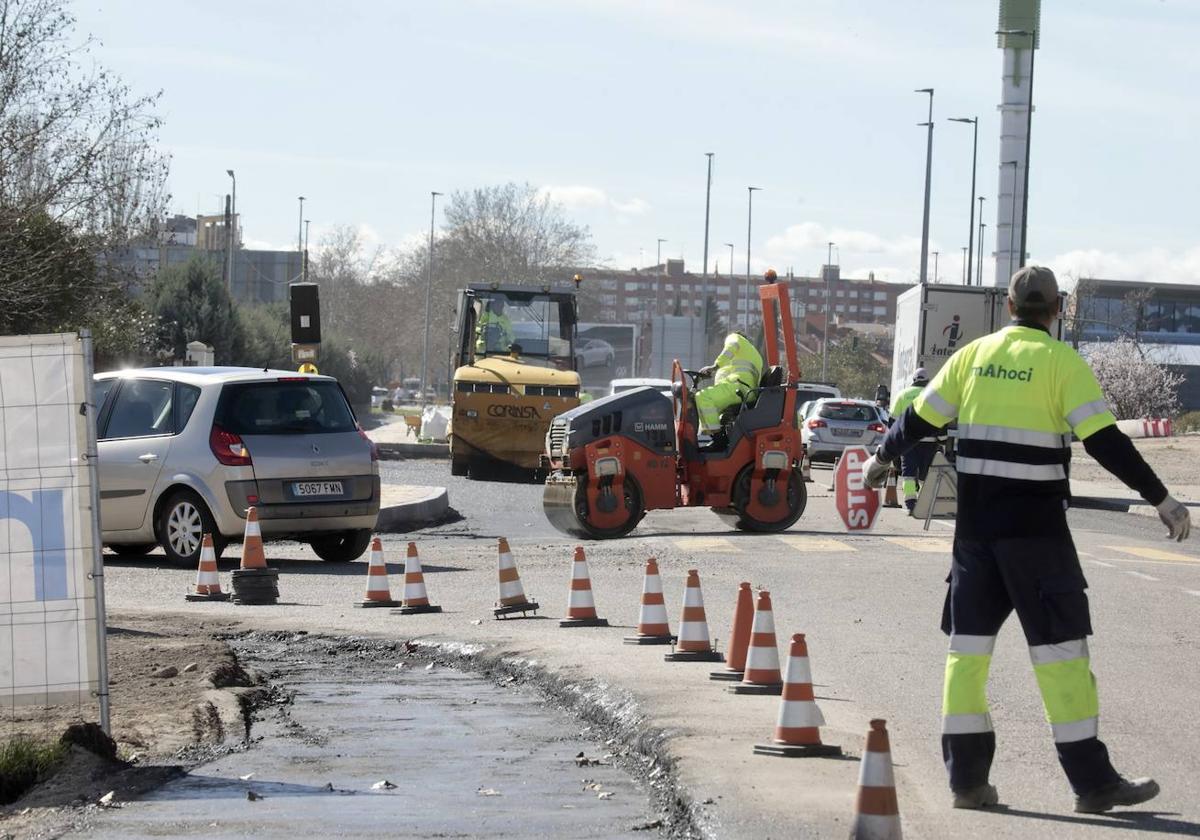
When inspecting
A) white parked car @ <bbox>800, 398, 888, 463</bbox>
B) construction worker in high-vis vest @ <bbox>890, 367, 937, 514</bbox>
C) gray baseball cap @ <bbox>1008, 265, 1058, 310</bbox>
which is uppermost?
gray baseball cap @ <bbox>1008, 265, 1058, 310</bbox>

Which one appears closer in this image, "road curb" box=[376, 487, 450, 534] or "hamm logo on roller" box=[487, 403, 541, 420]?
"road curb" box=[376, 487, 450, 534]

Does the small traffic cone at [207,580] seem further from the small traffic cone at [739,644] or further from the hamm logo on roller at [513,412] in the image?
the hamm logo on roller at [513,412]

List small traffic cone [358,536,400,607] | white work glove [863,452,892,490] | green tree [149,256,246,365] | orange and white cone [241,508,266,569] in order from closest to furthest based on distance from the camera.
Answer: white work glove [863,452,892,490] → small traffic cone [358,536,400,607] → orange and white cone [241,508,266,569] → green tree [149,256,246,365]

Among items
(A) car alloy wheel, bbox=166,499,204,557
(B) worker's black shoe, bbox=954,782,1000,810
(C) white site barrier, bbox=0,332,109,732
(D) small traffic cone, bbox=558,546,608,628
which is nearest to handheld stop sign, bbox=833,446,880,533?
(D) small traffic cone, bbox=558,546,608,628

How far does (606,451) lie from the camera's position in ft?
61.4

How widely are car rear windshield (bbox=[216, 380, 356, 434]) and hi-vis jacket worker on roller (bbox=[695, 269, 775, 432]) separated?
14.7ft

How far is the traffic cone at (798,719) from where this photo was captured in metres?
7.06

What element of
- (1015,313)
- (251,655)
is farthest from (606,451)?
(1015,313)

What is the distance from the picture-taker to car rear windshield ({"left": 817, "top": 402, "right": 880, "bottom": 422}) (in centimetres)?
3756

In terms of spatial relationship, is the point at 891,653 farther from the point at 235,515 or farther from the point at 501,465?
the point at 501,465

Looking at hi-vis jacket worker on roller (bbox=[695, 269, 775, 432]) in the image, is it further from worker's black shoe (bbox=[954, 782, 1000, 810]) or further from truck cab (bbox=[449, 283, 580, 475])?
worker's black shoe (bbox=[954, 782, 1000, 810])

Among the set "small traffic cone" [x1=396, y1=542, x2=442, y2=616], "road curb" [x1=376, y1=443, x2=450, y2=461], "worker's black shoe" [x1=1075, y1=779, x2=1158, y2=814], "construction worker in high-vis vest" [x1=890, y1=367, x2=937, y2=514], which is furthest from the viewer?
"road curb" [x1=376, y1=443, x2=450, y2=461]

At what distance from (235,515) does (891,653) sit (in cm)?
690

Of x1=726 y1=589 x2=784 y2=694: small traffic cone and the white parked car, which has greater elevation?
x1=726 y1=589 x2=784 y2=694: small traffic cone
